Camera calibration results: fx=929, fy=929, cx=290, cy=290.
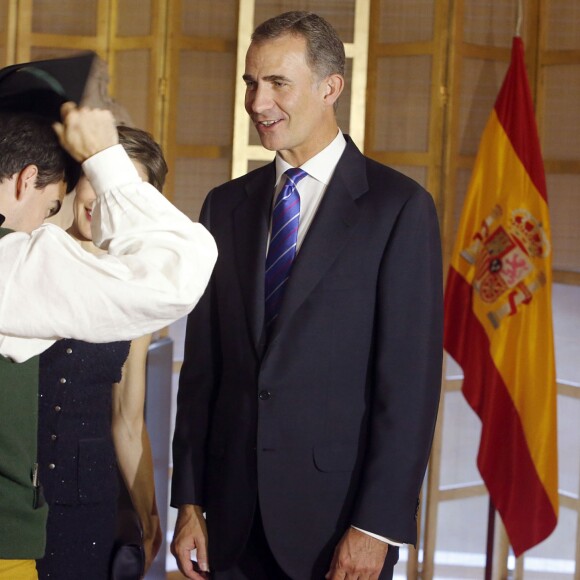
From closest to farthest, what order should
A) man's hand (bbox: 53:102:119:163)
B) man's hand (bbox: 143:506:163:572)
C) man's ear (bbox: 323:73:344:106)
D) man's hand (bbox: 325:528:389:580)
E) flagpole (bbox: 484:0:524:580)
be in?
man's hand (bbox: 53:102:119:163) < man's hand (bbox: 325:528:389:580) < man's ear (bbox: 323:73:344:106) < man's hand (bbox: 143:506:163:572) < flagpole (bbox: 484:0:524:580)

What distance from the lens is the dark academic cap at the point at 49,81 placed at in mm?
1188

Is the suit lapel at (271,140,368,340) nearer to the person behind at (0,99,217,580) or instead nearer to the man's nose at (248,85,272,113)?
the man's nose at (248,85,272,113)

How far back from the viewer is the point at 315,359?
1.78 m

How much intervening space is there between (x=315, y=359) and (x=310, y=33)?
0.67 metres

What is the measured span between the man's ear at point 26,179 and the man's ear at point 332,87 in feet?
2.76

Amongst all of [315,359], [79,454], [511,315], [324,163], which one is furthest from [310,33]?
[511,315]

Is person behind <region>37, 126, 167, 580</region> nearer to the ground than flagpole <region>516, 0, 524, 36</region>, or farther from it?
nearer to the ground

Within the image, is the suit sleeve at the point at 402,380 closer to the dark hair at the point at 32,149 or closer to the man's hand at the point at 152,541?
the man's hand at the point at 152,541

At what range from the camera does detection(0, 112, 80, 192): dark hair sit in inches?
48.1

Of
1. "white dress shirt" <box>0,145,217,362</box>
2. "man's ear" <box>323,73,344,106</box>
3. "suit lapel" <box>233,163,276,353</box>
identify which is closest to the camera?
"white dress shirt" <box>0,145,217,362</box>

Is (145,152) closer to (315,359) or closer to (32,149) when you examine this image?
(315,359)

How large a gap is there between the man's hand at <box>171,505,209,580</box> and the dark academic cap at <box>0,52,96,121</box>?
38.3 inches

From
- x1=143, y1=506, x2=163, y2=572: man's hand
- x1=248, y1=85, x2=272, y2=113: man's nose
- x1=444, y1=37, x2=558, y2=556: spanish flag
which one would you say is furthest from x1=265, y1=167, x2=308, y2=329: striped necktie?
x1=444, y1=37, x2=558, y2=556: spanish flag

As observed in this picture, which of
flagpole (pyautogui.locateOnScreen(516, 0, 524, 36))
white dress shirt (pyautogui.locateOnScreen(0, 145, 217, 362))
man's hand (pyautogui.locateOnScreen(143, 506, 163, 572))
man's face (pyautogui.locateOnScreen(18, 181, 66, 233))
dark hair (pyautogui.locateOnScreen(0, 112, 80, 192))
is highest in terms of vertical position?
flagpole (pyautogui.locateOnScreen(516, 0, 524, 36))
